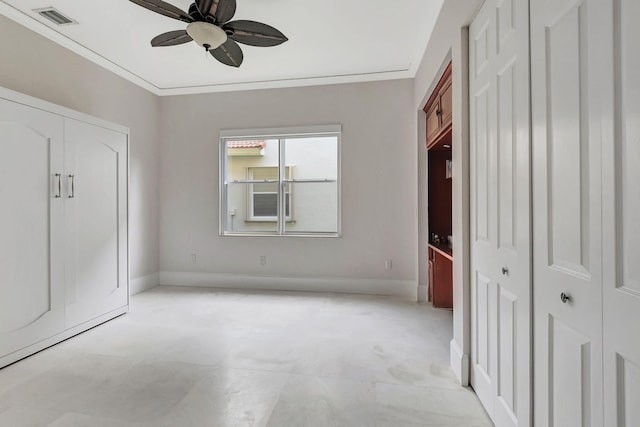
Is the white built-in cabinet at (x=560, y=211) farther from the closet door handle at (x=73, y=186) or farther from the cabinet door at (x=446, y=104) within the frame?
the closet door handle at (x=73, y=186)

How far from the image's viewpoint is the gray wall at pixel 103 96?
9.17 ft

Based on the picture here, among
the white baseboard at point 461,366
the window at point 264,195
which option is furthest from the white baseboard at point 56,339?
the white baseboard at point 461,366

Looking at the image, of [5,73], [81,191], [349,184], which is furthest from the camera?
[349,184]

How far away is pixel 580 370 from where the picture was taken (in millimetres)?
1005

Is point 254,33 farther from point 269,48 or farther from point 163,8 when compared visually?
point 269,48

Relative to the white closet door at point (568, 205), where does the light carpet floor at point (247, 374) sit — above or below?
below

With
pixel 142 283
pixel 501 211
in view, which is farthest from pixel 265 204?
pixel 501 211

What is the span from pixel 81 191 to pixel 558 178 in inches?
137

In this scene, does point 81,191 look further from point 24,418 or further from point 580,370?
point 580,370

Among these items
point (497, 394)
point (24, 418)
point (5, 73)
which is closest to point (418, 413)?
point (497, 394)

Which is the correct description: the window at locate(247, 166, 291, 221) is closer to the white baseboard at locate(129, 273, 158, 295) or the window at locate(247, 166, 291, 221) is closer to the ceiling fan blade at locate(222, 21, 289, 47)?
the white baseboard at locate(129, 273, 158, 295)

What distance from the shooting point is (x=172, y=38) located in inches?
105

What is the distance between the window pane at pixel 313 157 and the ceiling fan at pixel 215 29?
1645 mm

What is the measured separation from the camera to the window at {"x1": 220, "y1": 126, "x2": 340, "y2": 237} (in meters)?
4.34
